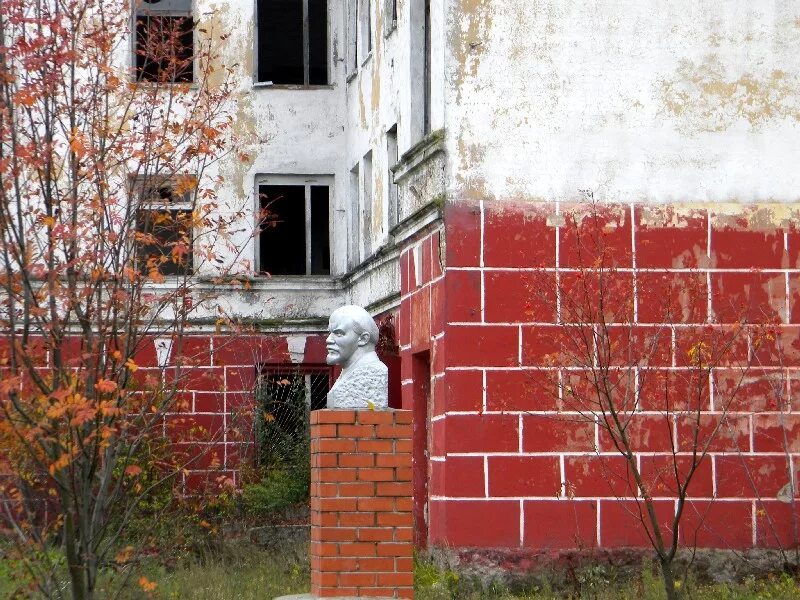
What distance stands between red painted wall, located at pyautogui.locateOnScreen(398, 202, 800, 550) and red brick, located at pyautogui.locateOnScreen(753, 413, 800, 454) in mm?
10

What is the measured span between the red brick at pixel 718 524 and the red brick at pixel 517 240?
2.86 m

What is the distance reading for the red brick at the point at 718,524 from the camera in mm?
16000

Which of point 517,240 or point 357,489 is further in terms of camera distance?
point 517,240

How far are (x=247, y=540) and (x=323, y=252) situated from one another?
674cm

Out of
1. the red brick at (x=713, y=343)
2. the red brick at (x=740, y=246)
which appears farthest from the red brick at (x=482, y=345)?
the red brick at (x=740, y=246)

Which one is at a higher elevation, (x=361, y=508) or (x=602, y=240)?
(x=602, y=240)

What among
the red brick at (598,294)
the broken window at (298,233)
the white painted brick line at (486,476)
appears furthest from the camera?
the broken window at (298,233)

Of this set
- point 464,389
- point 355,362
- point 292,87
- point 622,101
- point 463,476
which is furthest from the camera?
point 292,87

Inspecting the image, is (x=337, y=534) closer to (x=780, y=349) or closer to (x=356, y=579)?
(x=356, y=579)

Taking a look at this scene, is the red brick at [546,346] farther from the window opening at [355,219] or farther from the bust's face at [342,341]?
the window opening at [355,219]

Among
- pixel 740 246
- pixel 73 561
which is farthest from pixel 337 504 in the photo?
→ pixel 740 246

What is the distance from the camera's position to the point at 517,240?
1617cm

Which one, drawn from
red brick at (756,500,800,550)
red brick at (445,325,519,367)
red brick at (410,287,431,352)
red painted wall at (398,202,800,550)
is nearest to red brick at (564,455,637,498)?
red painted wall at (398,202,800,550)

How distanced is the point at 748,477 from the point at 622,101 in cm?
401
